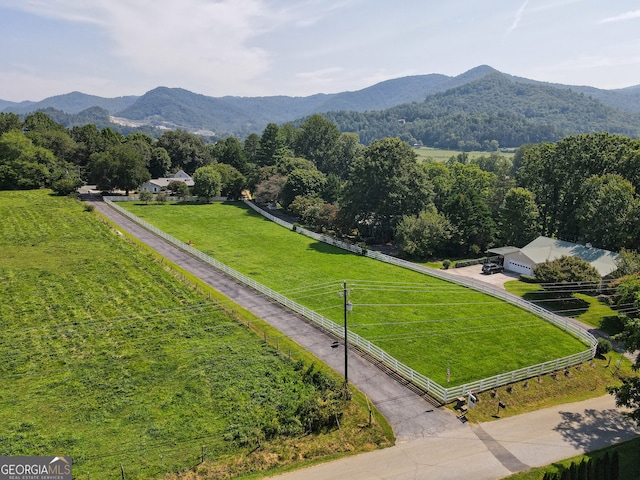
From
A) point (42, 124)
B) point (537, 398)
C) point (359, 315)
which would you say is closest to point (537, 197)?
point (359, 315)

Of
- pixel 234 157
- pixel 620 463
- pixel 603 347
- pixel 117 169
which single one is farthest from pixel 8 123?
pixel 620 463

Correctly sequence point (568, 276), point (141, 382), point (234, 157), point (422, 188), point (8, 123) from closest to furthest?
point (141, 382)
point (568, 276)
point (422, 188)
point (8, 123)
point (234, 157)

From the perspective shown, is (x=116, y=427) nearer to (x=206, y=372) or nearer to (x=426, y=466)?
(x=206, y=372)

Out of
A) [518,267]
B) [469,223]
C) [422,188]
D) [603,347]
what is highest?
[422,188]

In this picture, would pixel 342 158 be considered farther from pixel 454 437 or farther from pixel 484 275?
pixel 454 437

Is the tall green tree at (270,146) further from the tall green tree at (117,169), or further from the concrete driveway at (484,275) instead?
the concrete driveway at (484,275)

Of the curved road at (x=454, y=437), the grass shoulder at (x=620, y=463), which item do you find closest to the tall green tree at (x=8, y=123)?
the curved road at (x=454, y=437)
